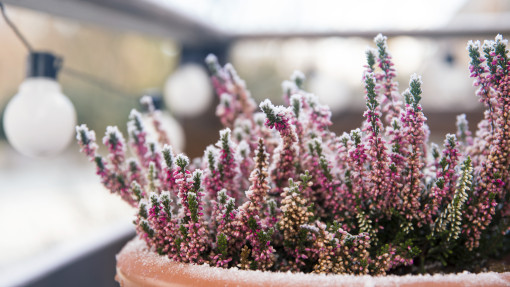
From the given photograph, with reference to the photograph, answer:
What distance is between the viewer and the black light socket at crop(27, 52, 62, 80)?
1.22 metres

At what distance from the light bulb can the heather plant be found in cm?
58

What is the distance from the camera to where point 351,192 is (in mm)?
628

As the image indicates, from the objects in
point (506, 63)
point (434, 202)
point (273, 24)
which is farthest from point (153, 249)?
point (273, 24)

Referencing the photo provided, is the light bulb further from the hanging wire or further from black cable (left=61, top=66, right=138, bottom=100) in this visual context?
black cable (left=61, top=66, right=138, bottom=100)

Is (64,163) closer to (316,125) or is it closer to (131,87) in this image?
(131,87)

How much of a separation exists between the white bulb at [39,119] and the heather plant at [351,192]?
58cm

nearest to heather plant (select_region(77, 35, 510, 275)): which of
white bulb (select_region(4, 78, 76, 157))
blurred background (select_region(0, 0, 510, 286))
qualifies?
white bulb (select_region(4, 78, 76, 157))

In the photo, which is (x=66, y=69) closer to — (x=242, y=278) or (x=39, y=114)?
(x=39, y=114)

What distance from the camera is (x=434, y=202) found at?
0.60 m

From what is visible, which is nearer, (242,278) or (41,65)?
(242,278)

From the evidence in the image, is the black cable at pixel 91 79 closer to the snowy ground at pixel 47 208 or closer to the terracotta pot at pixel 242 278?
the snowy ground at pixel 47 208

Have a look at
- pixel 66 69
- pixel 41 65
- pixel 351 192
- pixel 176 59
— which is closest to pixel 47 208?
pixel 66 69

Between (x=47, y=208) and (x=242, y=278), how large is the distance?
3085mm

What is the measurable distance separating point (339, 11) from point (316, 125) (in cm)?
476
